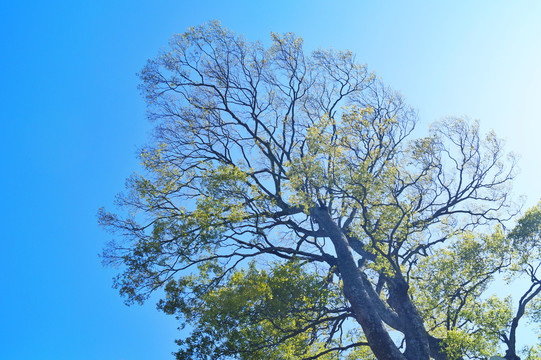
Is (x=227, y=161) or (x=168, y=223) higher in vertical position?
(x=227, y=161)

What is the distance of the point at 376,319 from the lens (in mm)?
9242

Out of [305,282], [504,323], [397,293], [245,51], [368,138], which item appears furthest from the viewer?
[245,51]

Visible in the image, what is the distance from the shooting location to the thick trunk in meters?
8.78

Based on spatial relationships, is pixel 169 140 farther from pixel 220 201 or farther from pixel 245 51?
pixel 220 201

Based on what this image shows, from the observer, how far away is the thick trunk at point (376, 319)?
8.78 m

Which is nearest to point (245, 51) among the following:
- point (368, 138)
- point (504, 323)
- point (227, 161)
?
point (227, 161)

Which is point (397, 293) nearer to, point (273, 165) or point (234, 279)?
point (234, 279)

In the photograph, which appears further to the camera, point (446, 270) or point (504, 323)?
point (446, 270)

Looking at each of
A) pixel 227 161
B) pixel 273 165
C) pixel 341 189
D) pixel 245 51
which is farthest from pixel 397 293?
pixel 245 51

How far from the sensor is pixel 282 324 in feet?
31.6

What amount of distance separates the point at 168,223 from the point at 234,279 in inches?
96.2

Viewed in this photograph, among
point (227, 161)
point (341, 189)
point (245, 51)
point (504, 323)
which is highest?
point (245, 51)

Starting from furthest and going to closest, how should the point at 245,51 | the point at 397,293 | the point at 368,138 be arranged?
1. the point at 245,51
2. the point at 368,138
3. the point at 397,293

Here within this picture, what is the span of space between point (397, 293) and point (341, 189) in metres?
3.25
